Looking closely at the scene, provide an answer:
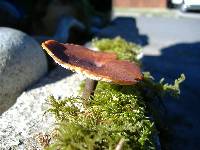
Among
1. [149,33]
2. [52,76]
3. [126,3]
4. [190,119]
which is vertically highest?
[52,76]

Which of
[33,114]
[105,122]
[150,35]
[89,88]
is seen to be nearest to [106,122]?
[105,122]

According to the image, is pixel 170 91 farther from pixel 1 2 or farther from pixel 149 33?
pixel 149 33

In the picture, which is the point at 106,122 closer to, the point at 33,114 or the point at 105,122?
the point at 105,122

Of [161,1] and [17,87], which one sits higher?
[17,87]

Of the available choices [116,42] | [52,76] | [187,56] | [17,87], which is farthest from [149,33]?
[17,87]

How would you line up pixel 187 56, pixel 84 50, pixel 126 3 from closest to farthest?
pixel 84 50, pixel 187 56, pixel 126 3

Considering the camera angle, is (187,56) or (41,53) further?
(187,56)

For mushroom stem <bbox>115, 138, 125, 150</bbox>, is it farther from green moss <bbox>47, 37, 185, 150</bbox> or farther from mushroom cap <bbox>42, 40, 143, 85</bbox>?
mushroom cap <bbox>42, 40, 143, 85</bbox>
